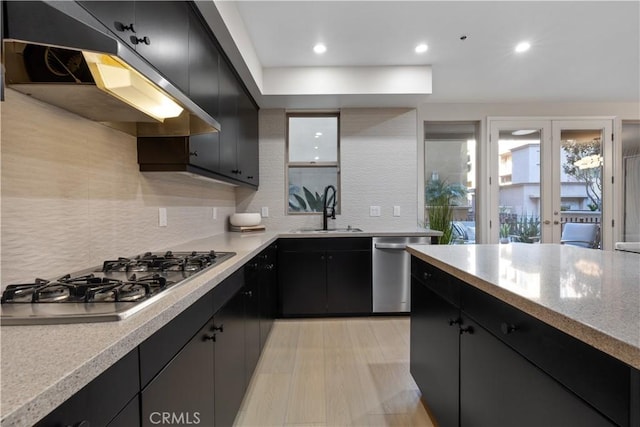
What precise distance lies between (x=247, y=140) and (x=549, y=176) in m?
4.12

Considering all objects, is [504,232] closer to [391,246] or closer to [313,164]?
[391,246]

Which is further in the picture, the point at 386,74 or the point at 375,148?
the point at 375,148

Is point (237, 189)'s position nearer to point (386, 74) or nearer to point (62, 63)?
point (386, 74)

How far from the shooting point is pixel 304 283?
3111 millimetres

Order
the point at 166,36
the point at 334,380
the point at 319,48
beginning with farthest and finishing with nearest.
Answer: the point at 319,48
the point at 334,380
the point at 166,36

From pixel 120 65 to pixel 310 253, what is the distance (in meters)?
2.35

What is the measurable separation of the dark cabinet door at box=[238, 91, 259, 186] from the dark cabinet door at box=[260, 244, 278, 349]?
2.62ft

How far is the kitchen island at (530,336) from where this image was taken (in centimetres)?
63

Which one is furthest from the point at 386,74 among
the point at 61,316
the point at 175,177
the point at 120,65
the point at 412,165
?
the point at 61,316

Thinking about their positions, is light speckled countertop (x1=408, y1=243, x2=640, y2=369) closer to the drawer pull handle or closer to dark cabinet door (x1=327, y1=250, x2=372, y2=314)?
the drawer pull handle

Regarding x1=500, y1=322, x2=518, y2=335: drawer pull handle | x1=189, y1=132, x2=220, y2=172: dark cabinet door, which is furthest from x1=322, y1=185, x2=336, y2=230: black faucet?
x1=500, y1=322, x2=518, y2=335: drawer pull handle

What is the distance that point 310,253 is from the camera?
3.10 meters

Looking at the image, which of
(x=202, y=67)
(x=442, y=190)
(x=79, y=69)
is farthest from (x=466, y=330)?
(x=442, y=190)

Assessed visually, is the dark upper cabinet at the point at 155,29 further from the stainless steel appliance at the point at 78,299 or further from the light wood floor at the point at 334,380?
the light wood floor at the point at 334,380
